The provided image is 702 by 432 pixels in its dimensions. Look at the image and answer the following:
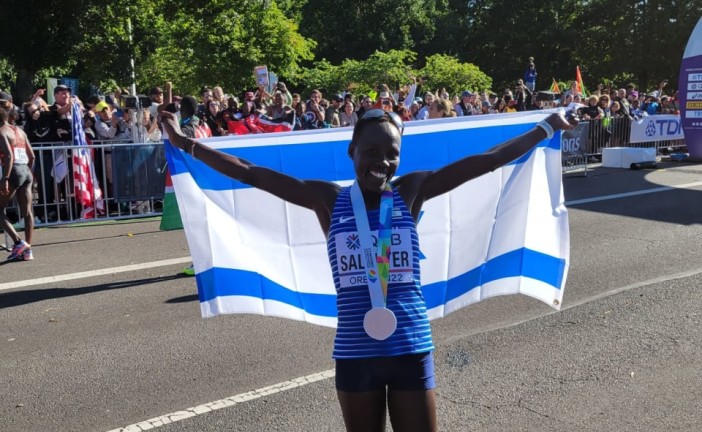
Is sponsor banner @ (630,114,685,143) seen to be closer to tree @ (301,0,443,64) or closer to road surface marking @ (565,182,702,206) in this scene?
road surface marking @ (565,182,702,206)

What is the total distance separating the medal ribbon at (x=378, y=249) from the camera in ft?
9.18

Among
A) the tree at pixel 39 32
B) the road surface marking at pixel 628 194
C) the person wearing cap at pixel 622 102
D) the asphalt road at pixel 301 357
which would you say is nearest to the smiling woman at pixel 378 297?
the asphalt road at pixel 301 357

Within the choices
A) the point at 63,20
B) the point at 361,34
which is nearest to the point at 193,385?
the point at 63,20

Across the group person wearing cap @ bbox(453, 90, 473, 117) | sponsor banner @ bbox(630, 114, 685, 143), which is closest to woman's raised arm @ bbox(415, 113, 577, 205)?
person wearing cap @ bbox(453, 90, 473, 117)

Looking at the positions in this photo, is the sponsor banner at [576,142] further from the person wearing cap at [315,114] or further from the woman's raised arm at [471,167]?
the woman's raised arm at [471,167]

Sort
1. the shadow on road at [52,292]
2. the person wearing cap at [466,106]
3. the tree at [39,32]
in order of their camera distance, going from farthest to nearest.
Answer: the tree at [39,32] < the person wearing cap at [466,106] < the shadow on road at [52,292]

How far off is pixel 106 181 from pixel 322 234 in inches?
377

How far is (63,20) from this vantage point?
25000mm

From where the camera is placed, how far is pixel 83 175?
491 inches

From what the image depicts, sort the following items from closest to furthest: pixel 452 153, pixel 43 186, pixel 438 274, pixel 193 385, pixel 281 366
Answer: pixel 438 274 < pixel 452 153 < pixel 193 385 < pixel 281 366 < pixel 43 186

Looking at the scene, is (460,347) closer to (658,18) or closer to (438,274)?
(438,274)

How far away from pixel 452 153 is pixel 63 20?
2343 centimetres

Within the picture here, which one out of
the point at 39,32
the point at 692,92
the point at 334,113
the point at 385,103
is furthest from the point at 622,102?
the point at 39,32

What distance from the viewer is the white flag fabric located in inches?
167
